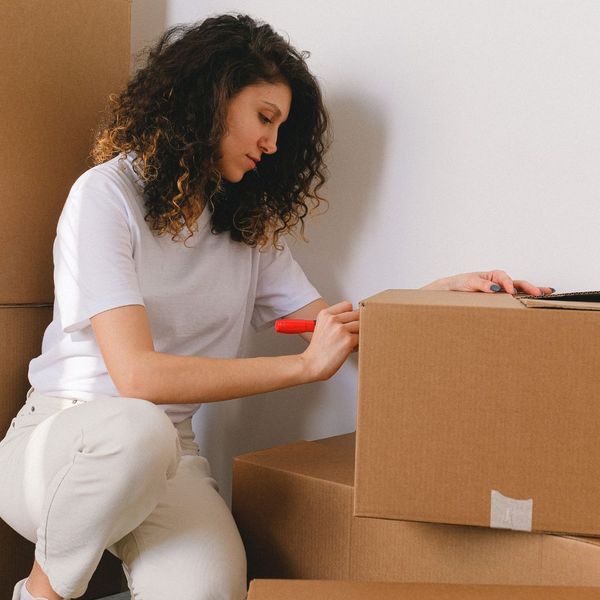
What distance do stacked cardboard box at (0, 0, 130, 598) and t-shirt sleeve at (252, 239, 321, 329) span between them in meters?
0.31

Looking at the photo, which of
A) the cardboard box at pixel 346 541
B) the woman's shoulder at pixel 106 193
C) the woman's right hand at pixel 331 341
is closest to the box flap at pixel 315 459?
the cardboard box at pixel 346 541

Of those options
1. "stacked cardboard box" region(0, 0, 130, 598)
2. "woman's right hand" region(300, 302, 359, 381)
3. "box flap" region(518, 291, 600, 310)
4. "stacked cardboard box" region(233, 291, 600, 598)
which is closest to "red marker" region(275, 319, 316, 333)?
"woman's right hand" region(300, 302, 359, 381)

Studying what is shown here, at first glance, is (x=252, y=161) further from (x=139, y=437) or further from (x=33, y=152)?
(x=139, y=437)

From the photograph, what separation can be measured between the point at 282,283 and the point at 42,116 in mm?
422

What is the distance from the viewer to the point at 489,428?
71 centimetres

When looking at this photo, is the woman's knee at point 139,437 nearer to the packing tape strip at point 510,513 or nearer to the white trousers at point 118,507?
the white trousers at point 118,507

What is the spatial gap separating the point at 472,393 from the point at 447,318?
0.23 ft

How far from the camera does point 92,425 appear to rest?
855mm

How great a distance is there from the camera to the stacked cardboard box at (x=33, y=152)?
1.13 metres

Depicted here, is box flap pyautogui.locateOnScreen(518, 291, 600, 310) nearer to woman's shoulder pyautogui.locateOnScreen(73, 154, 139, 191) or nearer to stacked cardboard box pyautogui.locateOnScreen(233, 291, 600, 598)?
stacked cardboard box pyautogui.locateOnScreen(233, 291, 600, 598)

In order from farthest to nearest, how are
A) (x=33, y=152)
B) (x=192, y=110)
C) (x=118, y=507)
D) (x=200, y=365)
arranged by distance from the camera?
(x=33, y=152) → (x=192, y=110) → (x=200, y=365) → (x=118, y=507)

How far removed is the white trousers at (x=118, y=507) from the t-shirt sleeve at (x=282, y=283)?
0.33 meters

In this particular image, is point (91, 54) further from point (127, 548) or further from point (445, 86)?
point (127, 548)

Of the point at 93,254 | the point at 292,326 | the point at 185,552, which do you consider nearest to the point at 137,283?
the point at 93,254
